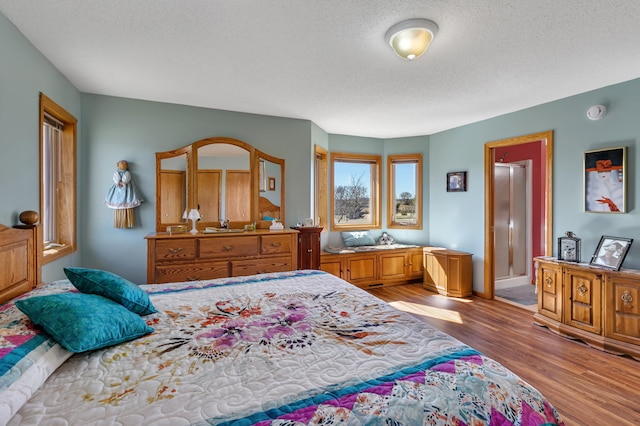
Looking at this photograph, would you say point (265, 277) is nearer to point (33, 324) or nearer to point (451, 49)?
point (33, 324)

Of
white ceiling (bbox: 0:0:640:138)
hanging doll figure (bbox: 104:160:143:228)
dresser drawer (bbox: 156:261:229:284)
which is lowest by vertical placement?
dresser drawer (bbox: 156:261:229:284)

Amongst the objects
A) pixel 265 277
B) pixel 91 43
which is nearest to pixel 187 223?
pixel 265 277

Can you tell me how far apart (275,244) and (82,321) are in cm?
234

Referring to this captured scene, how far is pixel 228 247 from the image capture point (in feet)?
10.6

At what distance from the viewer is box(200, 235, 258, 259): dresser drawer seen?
3.16 metres

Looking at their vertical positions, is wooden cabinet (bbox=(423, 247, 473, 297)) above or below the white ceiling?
below

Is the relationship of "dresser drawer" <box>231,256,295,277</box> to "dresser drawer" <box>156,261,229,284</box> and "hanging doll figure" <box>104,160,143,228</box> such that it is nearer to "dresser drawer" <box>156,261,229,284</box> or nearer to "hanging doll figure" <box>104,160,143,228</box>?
"dresser drawer" <box>156,261,229,284</box>

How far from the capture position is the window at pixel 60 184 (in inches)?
109

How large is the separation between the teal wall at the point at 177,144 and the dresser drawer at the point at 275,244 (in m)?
0.64

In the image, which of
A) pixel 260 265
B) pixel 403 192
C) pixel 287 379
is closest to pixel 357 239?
pixel 403 192

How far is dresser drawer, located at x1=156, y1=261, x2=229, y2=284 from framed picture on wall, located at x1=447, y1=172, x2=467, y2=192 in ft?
11.7

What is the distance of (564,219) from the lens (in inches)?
134

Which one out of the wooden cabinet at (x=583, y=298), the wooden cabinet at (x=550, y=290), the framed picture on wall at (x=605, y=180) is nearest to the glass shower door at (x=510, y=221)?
the wooden cabinet at (x=550, y=290)

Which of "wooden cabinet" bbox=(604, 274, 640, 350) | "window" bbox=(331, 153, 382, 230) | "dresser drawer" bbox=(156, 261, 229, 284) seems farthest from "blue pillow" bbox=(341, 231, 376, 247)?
"wooden cabinet" bbox=(604, 274, 640, 350)
